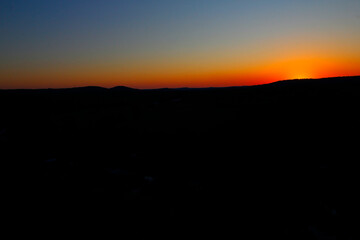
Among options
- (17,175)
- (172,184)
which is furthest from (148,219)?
(17,175)

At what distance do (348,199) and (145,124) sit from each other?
8939 millimetres

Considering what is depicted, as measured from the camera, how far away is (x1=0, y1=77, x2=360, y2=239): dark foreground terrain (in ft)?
15.0

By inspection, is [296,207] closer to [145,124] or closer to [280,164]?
[280,164]

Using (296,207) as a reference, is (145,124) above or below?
above

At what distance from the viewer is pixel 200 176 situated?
21.6 ft

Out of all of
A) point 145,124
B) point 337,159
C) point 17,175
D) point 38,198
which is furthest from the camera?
point 145,124

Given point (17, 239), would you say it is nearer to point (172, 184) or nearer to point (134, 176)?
point (134, 176)

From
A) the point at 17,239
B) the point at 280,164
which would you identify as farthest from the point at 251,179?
the point at 17,239

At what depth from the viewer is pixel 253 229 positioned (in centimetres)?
432

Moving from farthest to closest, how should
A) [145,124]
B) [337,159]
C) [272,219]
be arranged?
[145,124], [337,159], [272,219]

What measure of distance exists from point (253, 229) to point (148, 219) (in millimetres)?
2157

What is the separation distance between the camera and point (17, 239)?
423 cm

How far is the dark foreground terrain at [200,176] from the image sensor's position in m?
4.57

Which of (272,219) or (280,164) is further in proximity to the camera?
(280,164)
